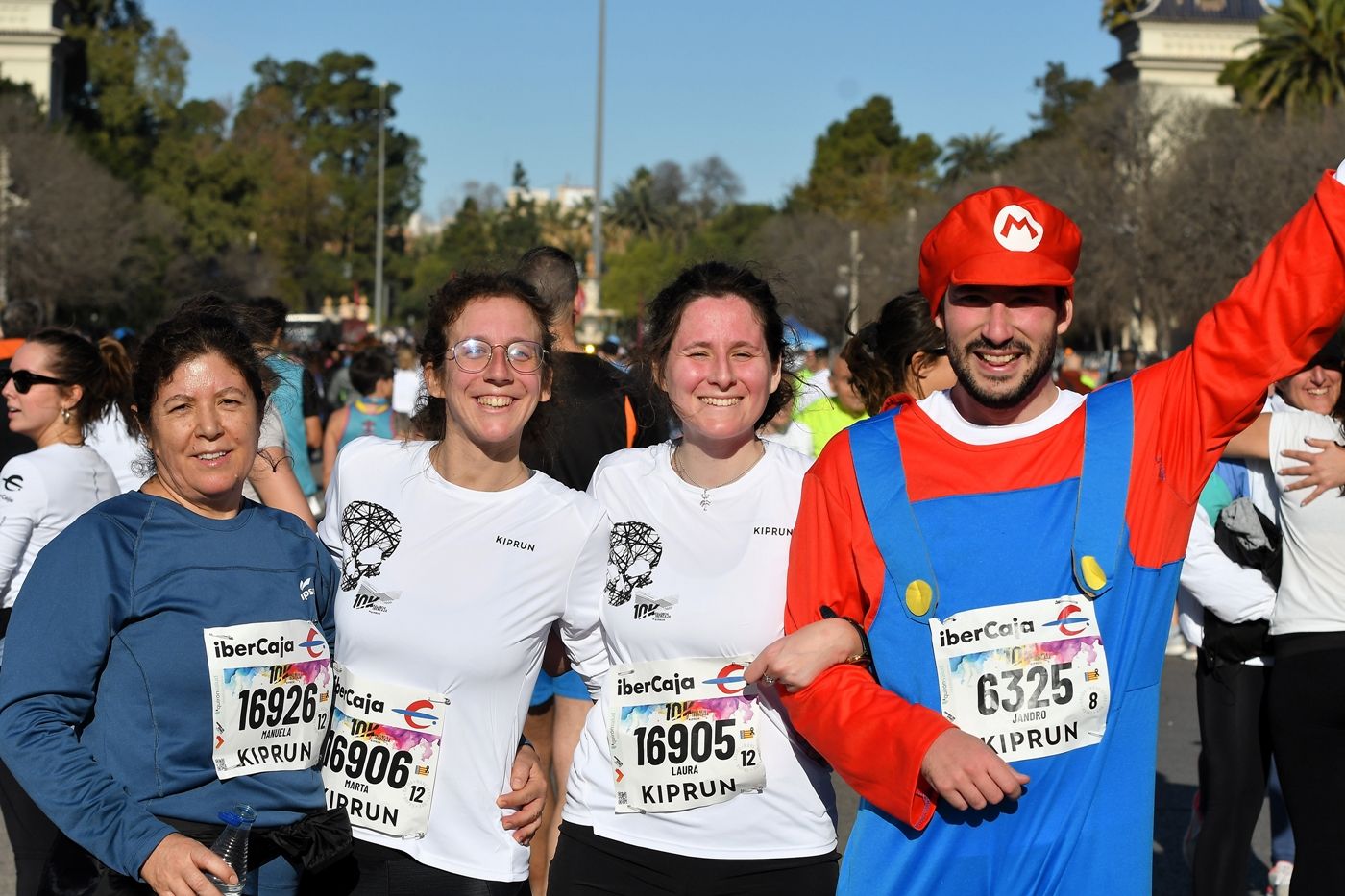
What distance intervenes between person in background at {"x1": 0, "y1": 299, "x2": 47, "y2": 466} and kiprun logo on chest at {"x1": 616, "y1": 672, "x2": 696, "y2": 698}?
3537 millimetres

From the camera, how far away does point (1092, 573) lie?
2.96m

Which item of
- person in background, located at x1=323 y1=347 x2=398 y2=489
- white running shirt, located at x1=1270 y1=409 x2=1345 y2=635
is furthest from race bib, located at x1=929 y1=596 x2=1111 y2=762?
person in background, located at x1=323 y1=347 x2=398 y2=489

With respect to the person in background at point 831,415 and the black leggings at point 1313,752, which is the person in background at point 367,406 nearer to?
the person in background at point 831,415

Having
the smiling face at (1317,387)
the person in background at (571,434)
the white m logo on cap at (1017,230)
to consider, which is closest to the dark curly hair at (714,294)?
the white m logo on cap at (1017,230)

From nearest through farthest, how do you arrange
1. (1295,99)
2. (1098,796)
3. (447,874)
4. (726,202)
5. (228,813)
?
(1098,796) < (228,813) < (447,874) < (1295,99) < (726,202)

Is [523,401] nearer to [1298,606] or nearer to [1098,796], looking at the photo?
[1098,796]

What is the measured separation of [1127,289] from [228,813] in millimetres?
49726

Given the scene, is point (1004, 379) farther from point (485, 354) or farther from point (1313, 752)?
point (1313, 752)

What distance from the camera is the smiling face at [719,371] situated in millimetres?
3730

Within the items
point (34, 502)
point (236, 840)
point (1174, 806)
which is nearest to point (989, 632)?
point (236, 840)

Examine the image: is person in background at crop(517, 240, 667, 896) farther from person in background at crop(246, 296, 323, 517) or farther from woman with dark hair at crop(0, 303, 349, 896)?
woman with dark hair at crop(0, 303, 349, 896)

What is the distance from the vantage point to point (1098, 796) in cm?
298

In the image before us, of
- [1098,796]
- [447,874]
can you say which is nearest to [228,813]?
[447,874]

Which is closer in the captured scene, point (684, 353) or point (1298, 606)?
point (684, 353)
